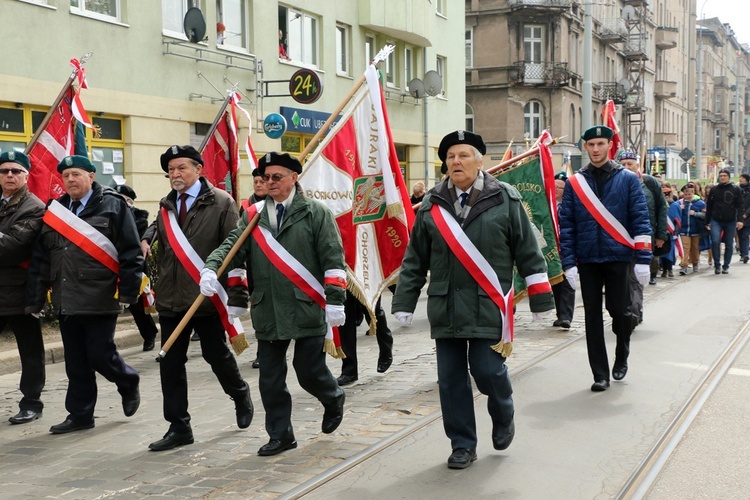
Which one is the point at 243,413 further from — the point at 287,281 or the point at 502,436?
the point at 502,436

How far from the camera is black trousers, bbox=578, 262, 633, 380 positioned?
25.9 feet

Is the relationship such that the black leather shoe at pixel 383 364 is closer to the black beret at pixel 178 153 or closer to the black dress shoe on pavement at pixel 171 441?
the black dress shoe on pavement at pixel 171 441

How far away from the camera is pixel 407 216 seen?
27.9ft

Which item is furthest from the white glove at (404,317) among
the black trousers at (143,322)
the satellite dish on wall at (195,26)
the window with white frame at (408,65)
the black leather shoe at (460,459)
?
the window with white frame at (408,65)

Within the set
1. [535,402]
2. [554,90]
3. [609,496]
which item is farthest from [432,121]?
[609,496]

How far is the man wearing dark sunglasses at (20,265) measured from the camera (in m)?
7.31

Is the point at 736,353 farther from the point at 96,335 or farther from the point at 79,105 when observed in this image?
the point at 79,105

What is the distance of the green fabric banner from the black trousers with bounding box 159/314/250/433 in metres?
4.16

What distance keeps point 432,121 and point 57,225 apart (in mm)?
24437

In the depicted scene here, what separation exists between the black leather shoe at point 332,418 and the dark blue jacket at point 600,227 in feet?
7.79

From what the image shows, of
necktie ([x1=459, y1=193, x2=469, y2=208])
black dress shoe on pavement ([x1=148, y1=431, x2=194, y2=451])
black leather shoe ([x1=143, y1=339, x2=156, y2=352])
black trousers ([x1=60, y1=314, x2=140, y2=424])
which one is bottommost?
black leather shoe ([x1=143, y1=339, x2=156, y2=352])

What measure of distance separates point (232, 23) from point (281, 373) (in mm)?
15501

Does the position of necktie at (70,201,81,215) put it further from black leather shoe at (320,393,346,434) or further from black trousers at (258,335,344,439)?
black leather shoe at (320,393,346,434)

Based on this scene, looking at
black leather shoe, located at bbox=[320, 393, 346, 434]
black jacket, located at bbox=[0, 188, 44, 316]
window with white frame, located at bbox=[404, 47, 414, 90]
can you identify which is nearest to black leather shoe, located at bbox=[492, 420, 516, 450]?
black leather shoe, located at bbox=[320, 393, 346, 434]
